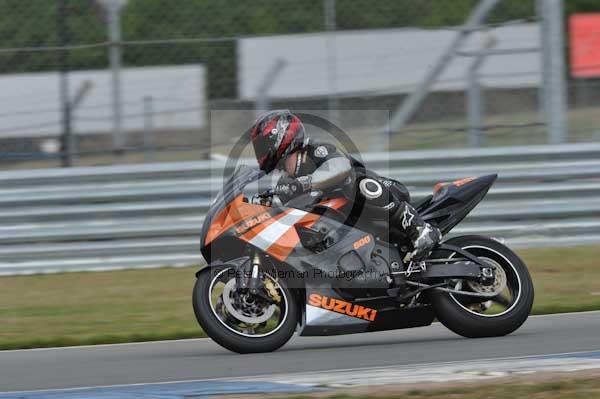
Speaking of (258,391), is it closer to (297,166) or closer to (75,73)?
(297,166)

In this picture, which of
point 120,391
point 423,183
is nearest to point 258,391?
point 120,391

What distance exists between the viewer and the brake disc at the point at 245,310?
6539 millimetres

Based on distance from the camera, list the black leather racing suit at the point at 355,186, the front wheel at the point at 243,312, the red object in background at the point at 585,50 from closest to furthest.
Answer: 1. the front wheel at the point at 243,312
2. the black leather racing suit at the point at 355,186
3. the red object in background at the point at 585,50

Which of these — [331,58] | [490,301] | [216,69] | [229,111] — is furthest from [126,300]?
[490,301]

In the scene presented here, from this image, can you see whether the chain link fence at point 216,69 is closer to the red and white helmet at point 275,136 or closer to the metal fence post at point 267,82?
the metal fence post at point 267,82

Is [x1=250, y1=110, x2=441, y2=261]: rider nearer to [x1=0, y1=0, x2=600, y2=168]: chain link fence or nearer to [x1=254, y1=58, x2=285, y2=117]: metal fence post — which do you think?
[x1=254, y1=58, x2=285, y2=117]: metal fence post

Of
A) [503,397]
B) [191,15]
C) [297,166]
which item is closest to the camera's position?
[503,397]

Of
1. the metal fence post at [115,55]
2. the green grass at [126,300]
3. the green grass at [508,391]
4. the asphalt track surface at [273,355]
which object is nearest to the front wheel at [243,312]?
the asphalt track surface at [273,355]

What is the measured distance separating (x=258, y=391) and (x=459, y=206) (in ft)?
6.97

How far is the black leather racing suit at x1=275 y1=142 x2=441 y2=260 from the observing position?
6.60 meters

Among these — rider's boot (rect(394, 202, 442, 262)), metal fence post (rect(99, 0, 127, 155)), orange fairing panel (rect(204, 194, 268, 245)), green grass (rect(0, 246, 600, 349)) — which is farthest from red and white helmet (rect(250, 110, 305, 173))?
metal fence post (rect(99, 0, 127, 155))

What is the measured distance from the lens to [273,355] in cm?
663

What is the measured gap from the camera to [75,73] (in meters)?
10.5

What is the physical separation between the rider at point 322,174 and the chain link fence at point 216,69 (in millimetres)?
3744
